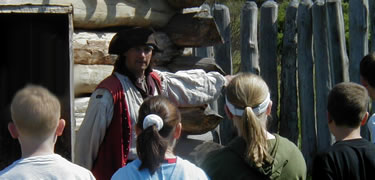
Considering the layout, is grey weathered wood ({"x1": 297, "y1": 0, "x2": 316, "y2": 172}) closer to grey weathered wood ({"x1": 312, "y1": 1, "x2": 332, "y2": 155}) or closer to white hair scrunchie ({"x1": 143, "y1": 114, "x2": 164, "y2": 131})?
grey weathered wood ({"x1": 312, "y1": 1, "x2": 332, "y2": 155})

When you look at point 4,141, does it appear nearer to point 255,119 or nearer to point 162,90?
point 162,90

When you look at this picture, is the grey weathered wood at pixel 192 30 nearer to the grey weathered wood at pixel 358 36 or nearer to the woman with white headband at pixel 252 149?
the grey weathered wood at pixel 358 36

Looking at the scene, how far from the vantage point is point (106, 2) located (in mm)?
5648

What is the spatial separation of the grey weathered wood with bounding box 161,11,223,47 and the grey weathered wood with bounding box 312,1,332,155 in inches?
68.3

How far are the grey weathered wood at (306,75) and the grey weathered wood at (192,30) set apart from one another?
177 centimetres

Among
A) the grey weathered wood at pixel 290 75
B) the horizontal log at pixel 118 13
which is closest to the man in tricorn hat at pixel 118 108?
the horizontal log at pixel 118 13

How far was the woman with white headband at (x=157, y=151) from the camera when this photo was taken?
3.46m

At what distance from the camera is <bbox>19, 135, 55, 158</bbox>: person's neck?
3.35 metres

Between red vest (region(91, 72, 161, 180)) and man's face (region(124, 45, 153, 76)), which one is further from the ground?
man's face (region(124, 45, 153, 76))

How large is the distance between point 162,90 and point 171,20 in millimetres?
1350

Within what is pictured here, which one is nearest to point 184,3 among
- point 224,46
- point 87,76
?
point 87,76

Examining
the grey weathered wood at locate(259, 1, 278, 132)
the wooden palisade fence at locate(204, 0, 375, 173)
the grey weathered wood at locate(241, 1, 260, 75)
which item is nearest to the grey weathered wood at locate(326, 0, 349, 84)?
the wooden palisade fence at locate(204, 0, 375, 173)

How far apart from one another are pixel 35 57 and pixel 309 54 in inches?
132

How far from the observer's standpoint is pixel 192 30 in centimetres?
608
